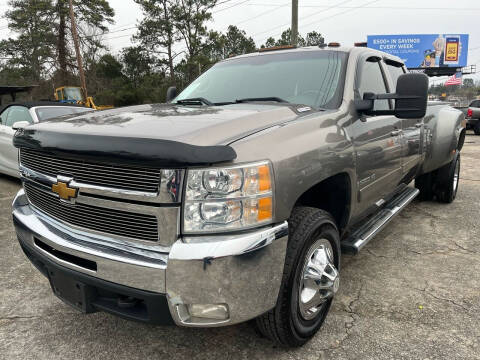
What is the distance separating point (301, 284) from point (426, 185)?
12.7 ft

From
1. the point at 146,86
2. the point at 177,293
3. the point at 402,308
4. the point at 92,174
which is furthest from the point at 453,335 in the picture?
the point at 146,86

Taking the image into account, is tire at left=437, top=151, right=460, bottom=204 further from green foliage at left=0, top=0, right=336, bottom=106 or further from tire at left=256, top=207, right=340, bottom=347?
green foliage at left=0, top=0, right=336, bottom=106

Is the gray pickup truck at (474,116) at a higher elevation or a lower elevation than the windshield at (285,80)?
lower

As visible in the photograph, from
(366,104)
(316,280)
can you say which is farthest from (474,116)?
(316,280)

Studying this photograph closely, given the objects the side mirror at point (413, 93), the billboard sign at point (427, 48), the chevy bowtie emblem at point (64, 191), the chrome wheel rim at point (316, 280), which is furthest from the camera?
the billboard sign at point (427, 48)

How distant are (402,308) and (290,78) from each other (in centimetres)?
186

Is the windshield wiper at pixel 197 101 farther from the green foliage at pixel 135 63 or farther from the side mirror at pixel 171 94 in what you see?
the green foliage at pixel 135 63

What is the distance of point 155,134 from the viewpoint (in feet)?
5.43

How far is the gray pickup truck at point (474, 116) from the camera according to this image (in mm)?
16438

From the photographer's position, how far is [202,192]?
159 centimetres

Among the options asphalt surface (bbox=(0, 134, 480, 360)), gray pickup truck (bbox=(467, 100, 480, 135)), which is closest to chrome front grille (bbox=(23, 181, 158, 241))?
asphalt surface (bbox=(0, 134, 480, 360))

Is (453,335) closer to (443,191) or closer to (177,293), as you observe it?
(177,293)

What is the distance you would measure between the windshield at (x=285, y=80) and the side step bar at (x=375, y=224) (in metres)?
0.96

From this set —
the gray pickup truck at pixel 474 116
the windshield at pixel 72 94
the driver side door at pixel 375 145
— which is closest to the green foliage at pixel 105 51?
the windshield at pixel 72 94
